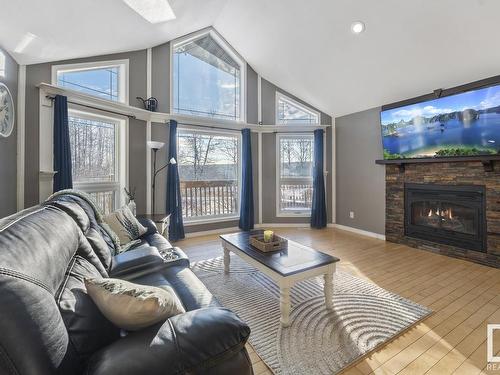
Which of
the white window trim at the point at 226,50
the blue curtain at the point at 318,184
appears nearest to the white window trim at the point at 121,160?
the white window trim at the point at 226,50

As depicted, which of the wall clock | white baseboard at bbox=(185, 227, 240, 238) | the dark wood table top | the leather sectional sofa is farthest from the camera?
white baseboard at bbox=(185, 227, 240, 238)

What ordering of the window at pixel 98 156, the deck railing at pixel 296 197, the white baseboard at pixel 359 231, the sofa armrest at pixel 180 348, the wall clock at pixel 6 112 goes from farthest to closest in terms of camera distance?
the deck railing at pixel 296 197
the white baseboard at pixel 359 231
the window at pixel 98 156
the wall clock at pixel 6 112
the sofa armrest at pixel 180 348

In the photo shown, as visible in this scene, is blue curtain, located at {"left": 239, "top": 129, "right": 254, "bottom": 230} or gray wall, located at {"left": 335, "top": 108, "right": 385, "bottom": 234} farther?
blue curtain, located at {"left": 239, "top": 129, "right": 254, "bottom": 230}

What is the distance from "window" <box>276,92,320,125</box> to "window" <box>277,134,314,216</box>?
34 cm

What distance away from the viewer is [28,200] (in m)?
2.73

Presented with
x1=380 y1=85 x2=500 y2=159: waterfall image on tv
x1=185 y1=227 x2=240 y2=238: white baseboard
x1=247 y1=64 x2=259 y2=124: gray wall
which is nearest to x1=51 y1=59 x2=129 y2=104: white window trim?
x1=247 y1=64 x2=259 y2=124: gray wall

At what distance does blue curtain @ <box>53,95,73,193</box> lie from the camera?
287cm

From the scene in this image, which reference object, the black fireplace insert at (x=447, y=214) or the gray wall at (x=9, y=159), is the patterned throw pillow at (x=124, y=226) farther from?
the black fireplace insert at (x=447, y=214)

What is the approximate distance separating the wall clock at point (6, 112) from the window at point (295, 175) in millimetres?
3937

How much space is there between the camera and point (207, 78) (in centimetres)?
463

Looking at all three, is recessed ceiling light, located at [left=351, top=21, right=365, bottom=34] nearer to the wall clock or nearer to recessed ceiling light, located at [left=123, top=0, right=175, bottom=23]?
recessed ceiling light, located at [left=123, top=0, right=175, bottom=23]

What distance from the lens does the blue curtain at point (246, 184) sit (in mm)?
4727

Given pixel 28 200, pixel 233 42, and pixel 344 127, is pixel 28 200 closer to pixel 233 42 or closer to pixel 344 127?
pixel 233 42

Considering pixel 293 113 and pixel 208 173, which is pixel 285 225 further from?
pixel 293 113
